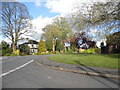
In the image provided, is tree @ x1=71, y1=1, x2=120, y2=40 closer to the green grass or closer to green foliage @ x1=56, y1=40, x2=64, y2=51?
the green grass

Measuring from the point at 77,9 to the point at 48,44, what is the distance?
5177 cm

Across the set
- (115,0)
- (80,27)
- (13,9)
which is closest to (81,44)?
(13,9)

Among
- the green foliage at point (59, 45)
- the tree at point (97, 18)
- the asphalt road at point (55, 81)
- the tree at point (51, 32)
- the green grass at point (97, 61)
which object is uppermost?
the tree at point (51, 32)

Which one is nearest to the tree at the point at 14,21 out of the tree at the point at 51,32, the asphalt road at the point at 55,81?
the tree at the point at 51,32

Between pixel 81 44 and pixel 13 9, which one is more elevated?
pixel 13 9

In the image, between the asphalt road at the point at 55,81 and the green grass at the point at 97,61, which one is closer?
the asphalt road at the point at 55,81

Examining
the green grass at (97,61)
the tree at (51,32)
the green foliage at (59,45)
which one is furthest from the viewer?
the green foliage at (59,45)

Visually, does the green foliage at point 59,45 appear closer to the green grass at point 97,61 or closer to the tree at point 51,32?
the tree at point 51,32

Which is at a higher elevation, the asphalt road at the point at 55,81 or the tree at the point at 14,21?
the tree at the point at 14,21

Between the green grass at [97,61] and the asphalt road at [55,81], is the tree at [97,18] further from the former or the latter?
the asphalt road at [55,81]

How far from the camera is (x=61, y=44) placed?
6612 centimetres

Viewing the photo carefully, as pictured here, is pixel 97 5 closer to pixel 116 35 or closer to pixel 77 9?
pixel 77 9

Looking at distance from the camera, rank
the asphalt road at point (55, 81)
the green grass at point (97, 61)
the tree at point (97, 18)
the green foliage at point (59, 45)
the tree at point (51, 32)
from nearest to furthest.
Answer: the asphalt road at point (55, 81) < the green grass at point (97, 61) < the tree at point (97, 18) < the tree at point (51, 32) < the green foliage at point (59, 45)

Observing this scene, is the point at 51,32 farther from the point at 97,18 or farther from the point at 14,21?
the point at 97,18
